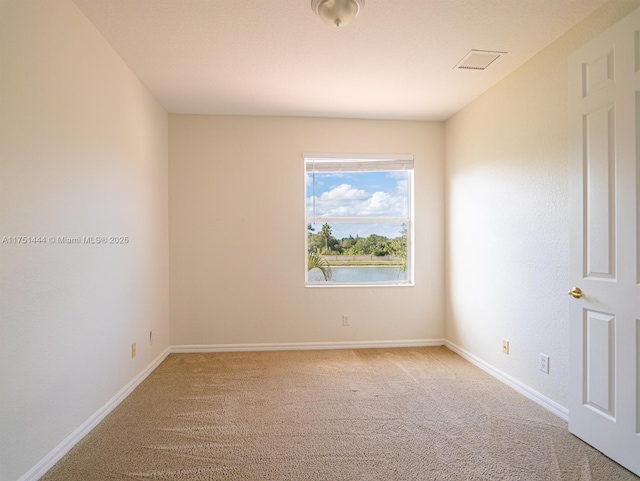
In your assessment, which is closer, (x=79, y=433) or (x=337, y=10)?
(x=337, y=10)

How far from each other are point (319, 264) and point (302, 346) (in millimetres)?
935

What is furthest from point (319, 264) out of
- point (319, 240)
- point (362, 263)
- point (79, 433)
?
point (79, 433)

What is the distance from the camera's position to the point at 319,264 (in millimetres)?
4082

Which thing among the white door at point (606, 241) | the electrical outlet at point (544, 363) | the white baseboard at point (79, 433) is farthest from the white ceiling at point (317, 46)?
the white baseboard at point (79, 433)

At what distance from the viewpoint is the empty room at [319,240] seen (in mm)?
1832

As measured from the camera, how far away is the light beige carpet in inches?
73.1

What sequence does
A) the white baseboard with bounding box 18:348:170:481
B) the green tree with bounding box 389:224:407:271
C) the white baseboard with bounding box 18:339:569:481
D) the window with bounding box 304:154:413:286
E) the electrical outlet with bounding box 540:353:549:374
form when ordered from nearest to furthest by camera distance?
the white baseboard with bounding box 18:348:170:481
the white baseboard with bounding box 18:339:569:481
the electrical outlet with bounding box 540:353:549:374
the window with bounding box 304:154:413:286
the green tree with bounding box 389:224:407:271

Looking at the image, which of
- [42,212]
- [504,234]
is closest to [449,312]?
[504,234]

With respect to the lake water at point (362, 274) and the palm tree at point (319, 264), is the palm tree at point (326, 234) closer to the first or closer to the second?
the palm tree at point (319, 264)

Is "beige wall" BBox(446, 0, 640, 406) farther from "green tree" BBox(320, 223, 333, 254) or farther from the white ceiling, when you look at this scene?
"green tree" BBox(320, 223, 333, 254)

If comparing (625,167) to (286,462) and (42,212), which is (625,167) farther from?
(42,212)

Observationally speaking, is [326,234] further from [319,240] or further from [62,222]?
[62,222]

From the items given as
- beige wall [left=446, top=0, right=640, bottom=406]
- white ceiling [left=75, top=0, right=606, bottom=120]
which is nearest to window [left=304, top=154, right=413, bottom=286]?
beige wall [left=446, top=0, right=640, bottom=406]

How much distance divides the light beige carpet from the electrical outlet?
275 mm
